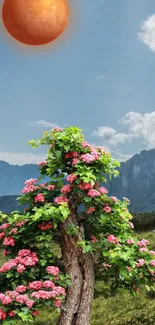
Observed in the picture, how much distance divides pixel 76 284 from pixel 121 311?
8848 mm


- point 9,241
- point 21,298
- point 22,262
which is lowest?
point 21,298

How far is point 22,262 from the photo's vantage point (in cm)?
912

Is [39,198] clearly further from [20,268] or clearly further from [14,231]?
[20,268]

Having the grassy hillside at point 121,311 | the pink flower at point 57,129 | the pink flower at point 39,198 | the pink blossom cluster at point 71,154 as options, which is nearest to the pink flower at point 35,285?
the pink flower at point 39,198

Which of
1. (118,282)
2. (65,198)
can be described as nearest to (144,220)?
(118,282)

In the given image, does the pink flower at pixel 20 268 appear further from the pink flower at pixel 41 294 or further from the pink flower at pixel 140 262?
the pink flower at pixel 140 262

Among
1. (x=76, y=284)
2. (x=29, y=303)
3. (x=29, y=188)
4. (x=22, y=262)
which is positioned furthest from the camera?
(x=29, y=188)

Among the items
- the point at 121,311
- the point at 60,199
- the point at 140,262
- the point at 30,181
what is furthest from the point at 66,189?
the point at 121,311

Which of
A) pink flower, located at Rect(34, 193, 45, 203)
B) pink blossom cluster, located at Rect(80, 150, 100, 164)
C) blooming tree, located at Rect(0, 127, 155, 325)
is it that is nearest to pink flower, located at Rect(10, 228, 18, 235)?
blooming tree, located at Rect(0, 127, 155, 325)

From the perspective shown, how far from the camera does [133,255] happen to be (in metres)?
10.3

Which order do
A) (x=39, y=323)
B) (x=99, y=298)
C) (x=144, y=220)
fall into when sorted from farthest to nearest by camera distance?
(x=144, y=220)
(x=99, y=298)
(x=39, y=323)

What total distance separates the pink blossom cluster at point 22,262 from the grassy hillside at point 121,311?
6682 millimetres

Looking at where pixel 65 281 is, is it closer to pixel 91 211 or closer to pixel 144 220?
pixel 91 211

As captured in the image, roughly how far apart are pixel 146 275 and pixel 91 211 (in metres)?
2.70
